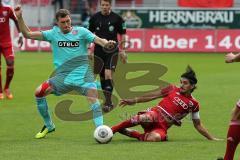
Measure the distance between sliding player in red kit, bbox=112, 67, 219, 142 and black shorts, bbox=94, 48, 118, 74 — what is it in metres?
4.77

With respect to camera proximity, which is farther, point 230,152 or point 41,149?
point 41,149

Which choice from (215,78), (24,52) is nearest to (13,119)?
(215,78)

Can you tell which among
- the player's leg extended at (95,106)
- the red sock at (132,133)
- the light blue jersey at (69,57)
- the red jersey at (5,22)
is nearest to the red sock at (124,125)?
the red sock at (132,133)

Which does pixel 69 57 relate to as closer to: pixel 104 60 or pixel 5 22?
pixel 104 60

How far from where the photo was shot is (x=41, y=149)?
11.1 metres

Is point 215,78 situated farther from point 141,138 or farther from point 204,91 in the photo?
point 141,138

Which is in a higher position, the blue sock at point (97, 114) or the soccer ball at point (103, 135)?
the blue sock at point (97, 114)

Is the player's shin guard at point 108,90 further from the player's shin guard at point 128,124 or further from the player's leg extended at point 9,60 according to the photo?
the player's shin guard at point 128,124

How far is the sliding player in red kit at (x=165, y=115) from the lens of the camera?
11875mm

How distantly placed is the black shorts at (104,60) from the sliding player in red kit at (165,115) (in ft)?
15.6

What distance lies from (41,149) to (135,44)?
2470 cm

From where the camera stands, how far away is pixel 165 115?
12.0m

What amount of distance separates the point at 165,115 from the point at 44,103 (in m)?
1.90

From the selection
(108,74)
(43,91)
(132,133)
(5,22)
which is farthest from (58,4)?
(132,133)
